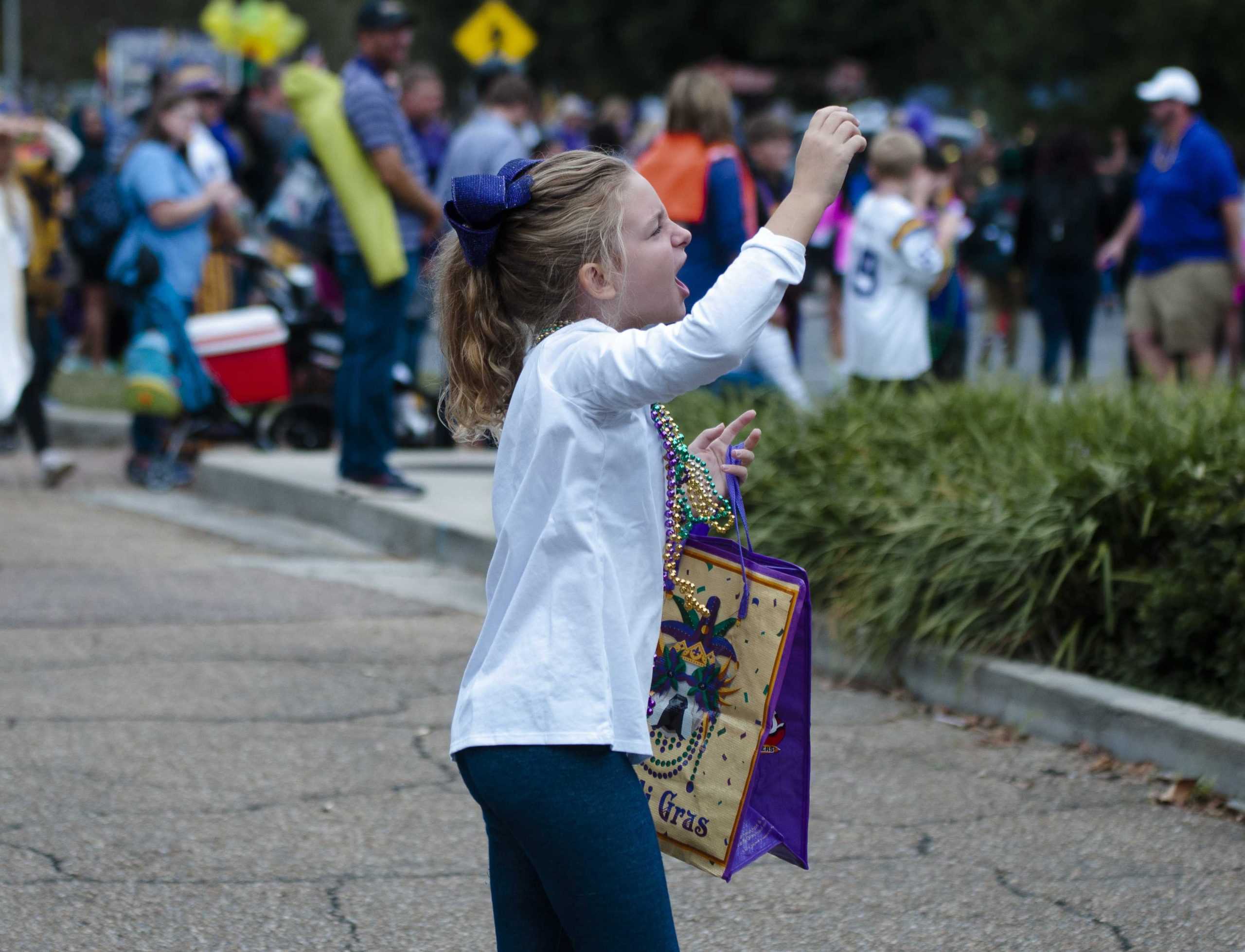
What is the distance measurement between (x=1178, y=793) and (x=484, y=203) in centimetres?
285

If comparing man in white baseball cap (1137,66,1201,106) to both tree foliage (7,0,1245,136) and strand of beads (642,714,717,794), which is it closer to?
strand of beads (642,714,717,794)

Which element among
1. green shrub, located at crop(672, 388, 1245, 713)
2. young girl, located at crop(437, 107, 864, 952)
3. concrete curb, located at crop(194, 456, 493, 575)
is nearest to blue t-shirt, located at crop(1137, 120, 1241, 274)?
green shrub, located at crop(672, 388, 1245, 713)

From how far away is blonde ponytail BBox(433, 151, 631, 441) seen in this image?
7.99ft

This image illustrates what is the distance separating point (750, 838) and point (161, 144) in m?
7.50

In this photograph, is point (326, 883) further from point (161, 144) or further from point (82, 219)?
point (82, 219)

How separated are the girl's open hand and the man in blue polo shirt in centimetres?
513

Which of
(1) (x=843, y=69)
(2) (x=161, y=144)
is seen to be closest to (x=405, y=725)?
(2) (x=161, y=144)

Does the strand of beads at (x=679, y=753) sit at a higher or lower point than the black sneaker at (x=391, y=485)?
higher

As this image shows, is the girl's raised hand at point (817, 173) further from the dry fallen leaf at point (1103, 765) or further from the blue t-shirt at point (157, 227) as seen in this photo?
the blue t-shirt at point (157, 227)

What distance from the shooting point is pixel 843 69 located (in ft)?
111

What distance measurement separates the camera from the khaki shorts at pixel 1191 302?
9344 mm

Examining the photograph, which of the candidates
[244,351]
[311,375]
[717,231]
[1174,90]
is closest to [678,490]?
[717,231]

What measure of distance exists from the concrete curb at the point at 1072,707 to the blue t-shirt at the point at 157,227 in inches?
193

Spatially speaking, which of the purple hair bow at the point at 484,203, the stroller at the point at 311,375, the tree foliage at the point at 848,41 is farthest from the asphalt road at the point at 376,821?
the tree foliage at the point at 848,41
